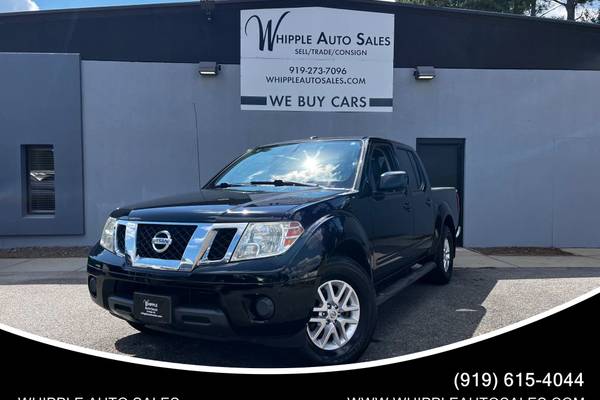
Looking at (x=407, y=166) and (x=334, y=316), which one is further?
(x=407, y=166)

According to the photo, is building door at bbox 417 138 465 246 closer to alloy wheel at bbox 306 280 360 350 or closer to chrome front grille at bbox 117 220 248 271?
alloy wheel at bbox 306 280 360 350

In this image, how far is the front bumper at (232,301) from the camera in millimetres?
2924

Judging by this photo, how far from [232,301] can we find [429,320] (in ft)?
8.78

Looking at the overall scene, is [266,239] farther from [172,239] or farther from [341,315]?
[341,315]

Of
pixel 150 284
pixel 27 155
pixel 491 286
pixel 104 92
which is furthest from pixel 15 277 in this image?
pixel 491 286

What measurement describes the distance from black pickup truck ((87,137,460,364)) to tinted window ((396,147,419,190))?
1.10 m

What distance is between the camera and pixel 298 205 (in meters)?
3.27

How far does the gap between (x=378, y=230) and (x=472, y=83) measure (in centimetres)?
737

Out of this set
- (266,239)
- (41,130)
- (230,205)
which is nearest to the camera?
(266,239)

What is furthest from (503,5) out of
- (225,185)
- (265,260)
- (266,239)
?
(265,260)

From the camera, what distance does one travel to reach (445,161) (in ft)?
33.8

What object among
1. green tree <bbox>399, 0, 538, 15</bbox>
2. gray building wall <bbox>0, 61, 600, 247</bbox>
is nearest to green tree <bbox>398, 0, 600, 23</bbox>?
green tree <bbox>399, 0, 538, 15</bbox>

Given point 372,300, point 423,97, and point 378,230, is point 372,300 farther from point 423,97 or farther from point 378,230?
point 423,97

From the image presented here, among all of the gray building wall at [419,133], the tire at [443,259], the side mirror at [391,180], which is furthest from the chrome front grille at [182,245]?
the gray building wall at [419,133]
